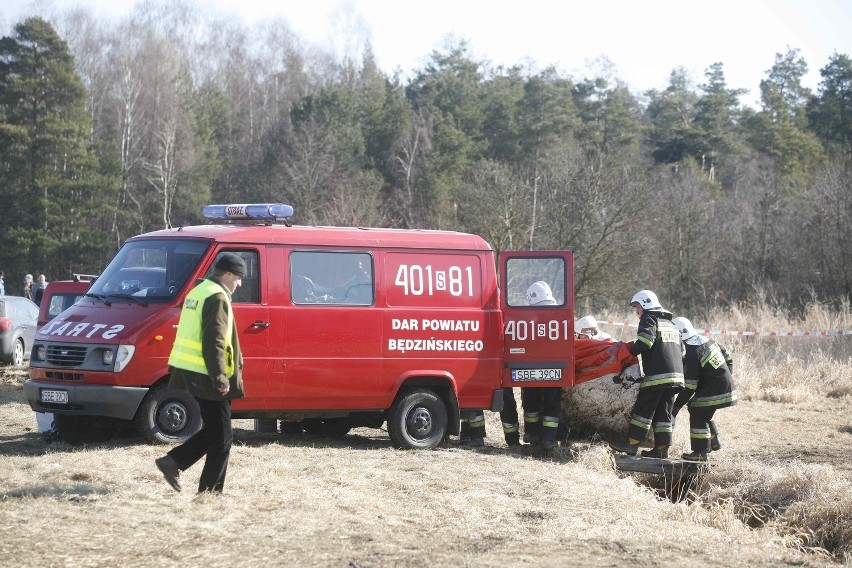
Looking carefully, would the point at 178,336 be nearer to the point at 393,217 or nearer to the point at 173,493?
the point at 173,493

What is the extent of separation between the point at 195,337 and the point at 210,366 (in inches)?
11.0

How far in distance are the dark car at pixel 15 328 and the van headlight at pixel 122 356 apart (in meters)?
10.6

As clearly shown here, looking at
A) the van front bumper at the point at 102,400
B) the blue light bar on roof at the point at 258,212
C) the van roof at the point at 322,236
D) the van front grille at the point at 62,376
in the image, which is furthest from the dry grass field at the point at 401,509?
the blue light bar on roof at the point at 258,212

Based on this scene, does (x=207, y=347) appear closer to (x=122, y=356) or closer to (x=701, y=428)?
(x=122, y=356)

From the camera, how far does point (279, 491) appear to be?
8375 millimetres

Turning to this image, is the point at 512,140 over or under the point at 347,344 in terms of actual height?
over

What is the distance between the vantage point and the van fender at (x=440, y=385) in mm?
11062

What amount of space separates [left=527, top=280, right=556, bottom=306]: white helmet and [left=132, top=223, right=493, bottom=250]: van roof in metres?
0.70

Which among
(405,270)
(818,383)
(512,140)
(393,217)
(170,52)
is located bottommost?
(818,383)

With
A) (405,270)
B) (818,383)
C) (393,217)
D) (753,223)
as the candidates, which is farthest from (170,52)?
(405,270)

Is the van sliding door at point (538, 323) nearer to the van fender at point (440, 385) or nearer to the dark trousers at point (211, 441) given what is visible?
the van fender at point (440, 385)

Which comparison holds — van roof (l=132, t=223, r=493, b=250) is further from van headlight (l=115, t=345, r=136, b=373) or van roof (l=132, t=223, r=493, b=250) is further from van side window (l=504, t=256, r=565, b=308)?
van headlight (l=115, t=345, r=136, b=373)

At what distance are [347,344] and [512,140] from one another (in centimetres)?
4950

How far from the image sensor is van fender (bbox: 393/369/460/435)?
1106 centimetres
